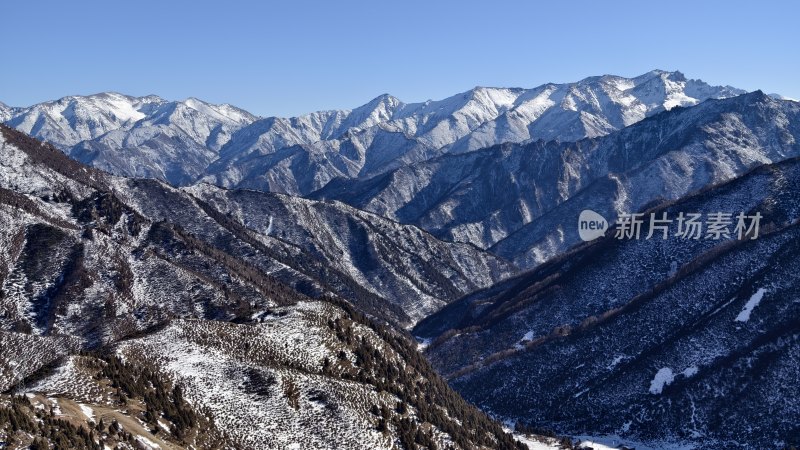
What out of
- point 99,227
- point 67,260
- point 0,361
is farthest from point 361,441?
point 99,227

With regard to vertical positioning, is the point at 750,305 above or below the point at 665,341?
above

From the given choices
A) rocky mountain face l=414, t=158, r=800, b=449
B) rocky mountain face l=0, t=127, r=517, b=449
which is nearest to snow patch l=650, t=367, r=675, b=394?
rocky mountain face l=414, t=158, r=800, b=449

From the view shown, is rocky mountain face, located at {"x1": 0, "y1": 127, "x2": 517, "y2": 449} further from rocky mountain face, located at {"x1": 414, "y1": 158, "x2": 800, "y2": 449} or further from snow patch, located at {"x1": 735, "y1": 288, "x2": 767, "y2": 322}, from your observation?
snow patch, located at {"x1": 735, "y1": 288, "x2": 767, "y2": 322}

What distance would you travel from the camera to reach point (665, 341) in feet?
448

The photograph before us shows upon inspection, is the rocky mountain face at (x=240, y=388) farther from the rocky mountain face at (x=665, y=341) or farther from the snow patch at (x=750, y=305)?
the snow patch at (x=750, y=305)

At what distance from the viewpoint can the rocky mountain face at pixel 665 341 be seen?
379ft

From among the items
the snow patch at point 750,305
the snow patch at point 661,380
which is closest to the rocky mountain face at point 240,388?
the snow patch at point 661,380

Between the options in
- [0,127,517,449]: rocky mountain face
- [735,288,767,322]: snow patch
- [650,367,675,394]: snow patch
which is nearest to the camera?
[0,127,517,449]: rocky mountain face

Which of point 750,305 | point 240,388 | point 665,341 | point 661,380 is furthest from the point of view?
point 665,341

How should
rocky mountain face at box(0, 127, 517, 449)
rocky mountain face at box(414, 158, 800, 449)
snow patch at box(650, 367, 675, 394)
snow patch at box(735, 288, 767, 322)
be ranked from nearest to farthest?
1. rocky mountain face at box(0, 127, 517, 449)
2. rocky mountain face at box(414, 158, 800, 449)
3. snow patch at box(650, 367, 675, 394)
4. snow patch at box(735, 288, 767, 322)

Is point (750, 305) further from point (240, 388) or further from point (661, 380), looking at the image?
point (240, 388)

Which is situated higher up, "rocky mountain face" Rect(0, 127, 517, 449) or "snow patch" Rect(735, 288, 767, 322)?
"rocky mountain face" Rect(0, 127, 517, 449)

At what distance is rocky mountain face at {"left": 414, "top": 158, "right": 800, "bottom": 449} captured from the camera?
11538 cm

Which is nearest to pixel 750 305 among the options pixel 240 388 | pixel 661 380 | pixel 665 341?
pixel 665 341
